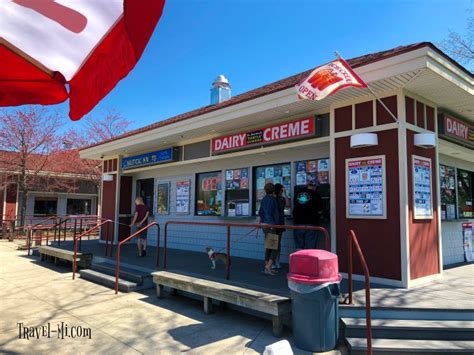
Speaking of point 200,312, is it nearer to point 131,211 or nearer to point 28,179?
point 131,211

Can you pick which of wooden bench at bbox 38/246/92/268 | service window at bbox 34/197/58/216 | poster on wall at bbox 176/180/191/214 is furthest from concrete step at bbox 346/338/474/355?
service window at bbox 34/197/58/216

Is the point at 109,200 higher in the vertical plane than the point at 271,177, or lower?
lower

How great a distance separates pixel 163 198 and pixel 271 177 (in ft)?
14.9

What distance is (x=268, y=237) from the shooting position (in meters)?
6.34

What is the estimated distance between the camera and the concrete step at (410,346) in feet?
12.9

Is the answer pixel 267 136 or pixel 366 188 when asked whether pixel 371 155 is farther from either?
pixel 267 136

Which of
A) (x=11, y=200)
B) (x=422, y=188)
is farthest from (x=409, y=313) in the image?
(x=11, y=200)

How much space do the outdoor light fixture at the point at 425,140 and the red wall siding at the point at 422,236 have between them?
0.27 ft

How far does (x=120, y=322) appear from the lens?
534cm

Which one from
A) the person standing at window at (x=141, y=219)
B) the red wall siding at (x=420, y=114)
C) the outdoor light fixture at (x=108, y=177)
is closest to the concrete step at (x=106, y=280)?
the person standing at window at (x=141, y=219)

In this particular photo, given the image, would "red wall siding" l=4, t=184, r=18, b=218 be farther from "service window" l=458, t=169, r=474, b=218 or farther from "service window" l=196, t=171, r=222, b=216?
"service window" l=458, t=169, r=474, b=218

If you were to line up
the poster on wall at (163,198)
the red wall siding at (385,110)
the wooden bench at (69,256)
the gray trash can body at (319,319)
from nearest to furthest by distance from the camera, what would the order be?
the gray trash can body at (319,319) < the red wall siding at (385,110) < the wooden bench at (69,256) < the poster on wall at (163,198)

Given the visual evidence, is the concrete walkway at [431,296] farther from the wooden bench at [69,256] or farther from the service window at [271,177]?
the wooden bench at [69,256]

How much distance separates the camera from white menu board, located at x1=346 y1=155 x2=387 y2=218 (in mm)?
6043
